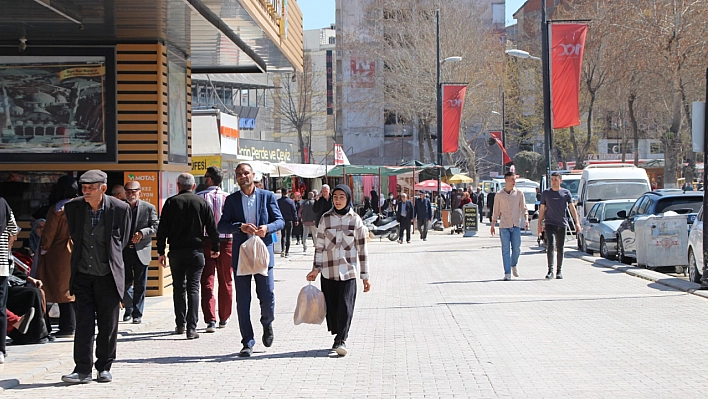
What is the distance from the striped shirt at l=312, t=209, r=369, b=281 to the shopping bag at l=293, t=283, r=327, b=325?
21cm

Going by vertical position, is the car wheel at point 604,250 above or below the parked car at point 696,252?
below

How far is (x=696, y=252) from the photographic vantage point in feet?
48.5

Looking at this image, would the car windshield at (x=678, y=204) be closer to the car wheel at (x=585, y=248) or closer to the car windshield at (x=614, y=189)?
the car wheel at (x=585, y=248)

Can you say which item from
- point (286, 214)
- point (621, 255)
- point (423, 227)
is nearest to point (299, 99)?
point (423, 227)

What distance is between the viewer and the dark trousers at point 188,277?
32.6 feet

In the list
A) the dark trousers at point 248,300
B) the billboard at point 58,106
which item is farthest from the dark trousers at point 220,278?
the billboard at point 58,106

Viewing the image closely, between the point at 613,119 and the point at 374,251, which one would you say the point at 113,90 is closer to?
the point at 374,251

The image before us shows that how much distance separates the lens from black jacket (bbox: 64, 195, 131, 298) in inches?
306

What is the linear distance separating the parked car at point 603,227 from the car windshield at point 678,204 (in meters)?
2.28

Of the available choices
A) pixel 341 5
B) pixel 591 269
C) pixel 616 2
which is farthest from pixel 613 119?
pixel 591 269

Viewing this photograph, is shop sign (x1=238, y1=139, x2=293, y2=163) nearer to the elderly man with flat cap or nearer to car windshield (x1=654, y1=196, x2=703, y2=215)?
car windshield (x1=654, y1=196, x2=703, y2=215)

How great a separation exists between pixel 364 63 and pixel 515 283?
162 feet

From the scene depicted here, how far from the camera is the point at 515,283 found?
1590 cm

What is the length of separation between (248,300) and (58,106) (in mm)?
6428
